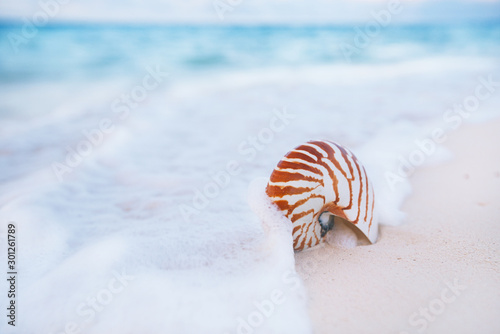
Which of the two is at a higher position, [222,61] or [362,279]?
[222,61]

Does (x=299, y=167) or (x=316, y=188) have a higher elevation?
(x=299, y=167)

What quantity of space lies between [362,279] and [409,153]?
100 inches

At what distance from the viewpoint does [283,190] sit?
216 cm

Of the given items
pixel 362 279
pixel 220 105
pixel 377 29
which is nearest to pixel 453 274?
pixel 362 279

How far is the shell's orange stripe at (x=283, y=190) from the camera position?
6.95ft

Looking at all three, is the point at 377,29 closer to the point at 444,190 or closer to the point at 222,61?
the point at 222,61

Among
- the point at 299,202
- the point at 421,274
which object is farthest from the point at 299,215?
the point at 421,274

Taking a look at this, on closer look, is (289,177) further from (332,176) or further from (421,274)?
(421,274)

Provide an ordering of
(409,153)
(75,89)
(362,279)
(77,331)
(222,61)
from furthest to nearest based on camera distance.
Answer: (222,61)
(75,89)
(409,153)
(362,279)
(77,331)

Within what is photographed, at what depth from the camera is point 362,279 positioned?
2.08 meters

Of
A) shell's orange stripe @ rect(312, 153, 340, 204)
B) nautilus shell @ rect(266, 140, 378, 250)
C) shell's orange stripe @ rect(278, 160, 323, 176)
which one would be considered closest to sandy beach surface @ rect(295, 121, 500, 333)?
nautilus shell @ rect(266, 140, 378, 250)

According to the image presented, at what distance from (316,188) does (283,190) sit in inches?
7.8

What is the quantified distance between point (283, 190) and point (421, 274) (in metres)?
0.96

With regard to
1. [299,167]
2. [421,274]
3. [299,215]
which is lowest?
[421,274]
